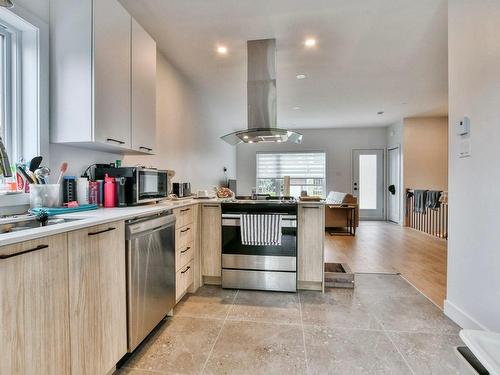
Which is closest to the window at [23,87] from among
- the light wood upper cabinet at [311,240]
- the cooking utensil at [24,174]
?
the cooking utensil at [24,174]

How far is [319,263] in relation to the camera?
8.34ft

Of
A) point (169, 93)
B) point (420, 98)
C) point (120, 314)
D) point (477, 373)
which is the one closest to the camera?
point (477, 373)

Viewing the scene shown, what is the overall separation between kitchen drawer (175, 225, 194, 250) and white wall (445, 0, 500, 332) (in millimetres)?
2248

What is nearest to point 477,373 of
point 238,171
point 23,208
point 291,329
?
point 291,329

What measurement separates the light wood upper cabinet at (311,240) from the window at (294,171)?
5099 millimetres

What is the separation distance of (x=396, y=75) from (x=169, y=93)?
333 centimetres

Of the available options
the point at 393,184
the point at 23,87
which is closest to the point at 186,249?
the point at 23,87

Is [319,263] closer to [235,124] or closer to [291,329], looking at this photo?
[291,329]

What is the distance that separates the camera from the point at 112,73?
1.83m

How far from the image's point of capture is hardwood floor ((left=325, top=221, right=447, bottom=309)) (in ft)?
9.36

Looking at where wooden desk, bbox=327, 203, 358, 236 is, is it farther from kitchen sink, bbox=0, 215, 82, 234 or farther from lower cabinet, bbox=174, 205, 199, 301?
kitchen sink, bbox=0, 215, 82, 234

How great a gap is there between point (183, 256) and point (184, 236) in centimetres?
18

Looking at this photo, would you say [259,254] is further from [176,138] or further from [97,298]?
[176,138]

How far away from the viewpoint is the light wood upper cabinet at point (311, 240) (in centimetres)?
253
